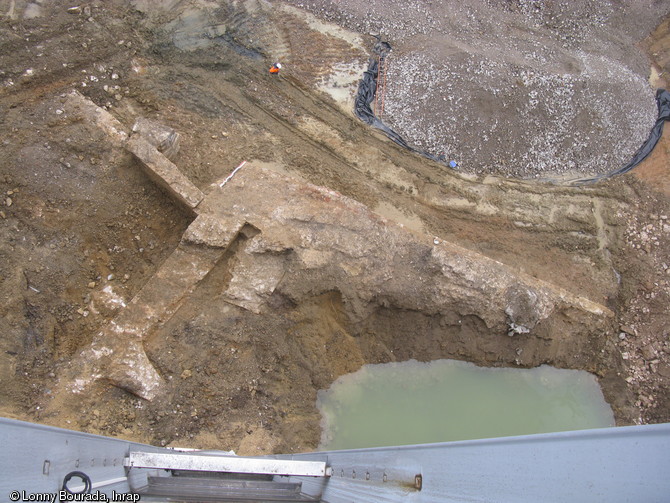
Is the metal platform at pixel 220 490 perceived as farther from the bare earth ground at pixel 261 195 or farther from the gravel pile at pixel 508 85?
the gravel pile at pixel 508 85

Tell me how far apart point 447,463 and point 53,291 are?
190 inches

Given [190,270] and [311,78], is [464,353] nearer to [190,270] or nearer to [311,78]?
[190,270]

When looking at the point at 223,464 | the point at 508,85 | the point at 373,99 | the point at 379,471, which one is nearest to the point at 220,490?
the point at 223,464

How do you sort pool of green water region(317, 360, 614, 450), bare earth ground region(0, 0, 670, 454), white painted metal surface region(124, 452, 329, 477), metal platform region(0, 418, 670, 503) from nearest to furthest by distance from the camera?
metal platform region(0, 418, 670, 503)
white painted metal surface region(124, 452, 329, 477)
bare earth ground region(0, 0, 670, 454)
pool of green water region(317, 360, 614, 450)

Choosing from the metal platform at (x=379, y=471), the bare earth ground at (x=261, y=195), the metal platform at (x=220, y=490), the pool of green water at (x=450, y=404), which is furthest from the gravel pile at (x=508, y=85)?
the metal platform at (x=220, y=490)

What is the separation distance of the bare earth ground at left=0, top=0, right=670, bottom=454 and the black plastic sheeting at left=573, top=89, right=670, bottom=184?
0.13 metres

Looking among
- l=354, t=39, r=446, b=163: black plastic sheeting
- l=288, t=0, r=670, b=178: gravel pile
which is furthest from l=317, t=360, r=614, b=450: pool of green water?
l=354, t=39, r=446, b=163: black plastic sheeting

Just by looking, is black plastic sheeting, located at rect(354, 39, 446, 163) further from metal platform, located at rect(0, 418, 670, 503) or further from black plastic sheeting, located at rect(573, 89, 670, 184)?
metal platform, located at rect(0, 418, 670, 503)

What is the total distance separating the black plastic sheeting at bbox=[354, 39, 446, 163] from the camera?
291 inches

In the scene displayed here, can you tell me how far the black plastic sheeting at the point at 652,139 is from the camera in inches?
295

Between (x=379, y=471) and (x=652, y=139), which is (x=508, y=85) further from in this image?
(x=379, y=471)

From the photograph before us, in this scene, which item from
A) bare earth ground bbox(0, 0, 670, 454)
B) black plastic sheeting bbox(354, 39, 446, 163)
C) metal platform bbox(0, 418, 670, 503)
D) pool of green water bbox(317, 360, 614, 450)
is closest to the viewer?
metal platform bbox(0, 418, 670, 503)

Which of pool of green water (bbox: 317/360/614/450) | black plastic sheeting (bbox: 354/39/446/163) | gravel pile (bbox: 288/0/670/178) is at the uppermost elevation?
gravel pile (bbox: 288/0/670/178)

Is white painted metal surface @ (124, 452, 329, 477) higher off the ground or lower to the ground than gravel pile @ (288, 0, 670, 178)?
lower
